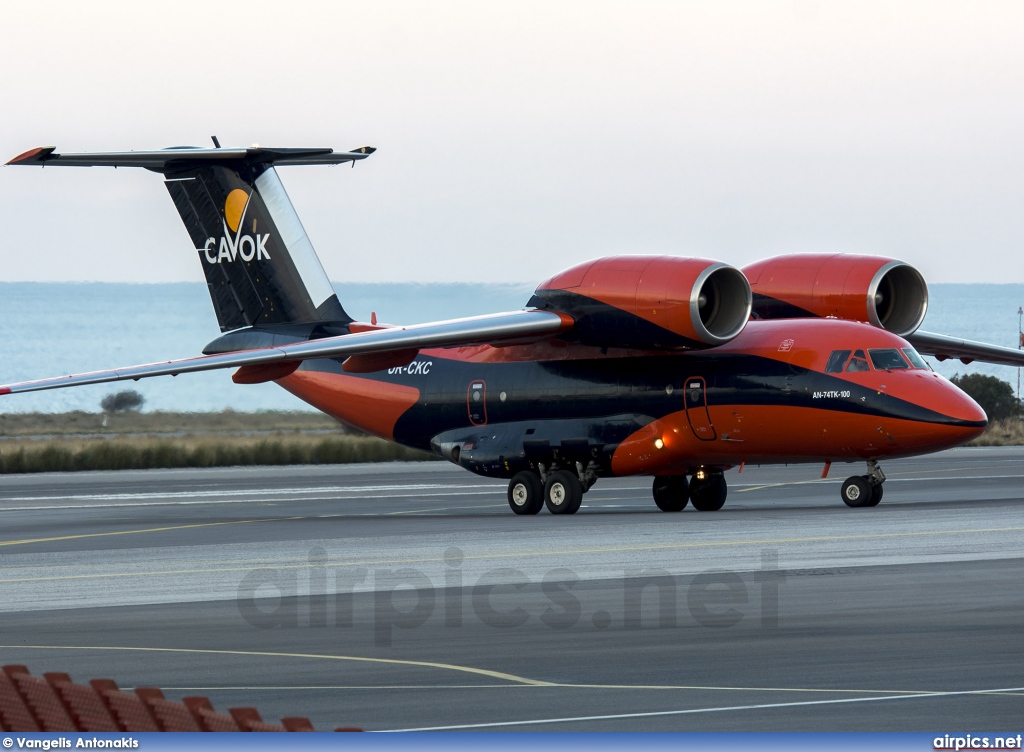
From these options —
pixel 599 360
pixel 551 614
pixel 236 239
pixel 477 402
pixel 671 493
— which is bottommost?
pixel 671 493

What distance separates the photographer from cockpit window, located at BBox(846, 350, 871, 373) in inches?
1035

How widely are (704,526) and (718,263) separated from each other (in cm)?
520

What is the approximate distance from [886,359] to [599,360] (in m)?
5.42

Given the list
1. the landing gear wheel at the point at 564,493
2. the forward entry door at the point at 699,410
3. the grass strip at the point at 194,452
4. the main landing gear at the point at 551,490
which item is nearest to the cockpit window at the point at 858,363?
the forward entry door at the point at 699,410

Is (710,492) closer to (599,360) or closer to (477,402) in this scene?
(599,360)

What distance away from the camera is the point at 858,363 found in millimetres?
26328

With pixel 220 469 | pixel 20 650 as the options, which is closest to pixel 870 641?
pixel 20 650

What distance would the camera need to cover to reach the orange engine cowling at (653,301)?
26.6 metres

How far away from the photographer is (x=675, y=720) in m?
9.41

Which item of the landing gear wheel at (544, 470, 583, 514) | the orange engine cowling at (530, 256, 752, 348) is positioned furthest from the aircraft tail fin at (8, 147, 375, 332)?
the orange engine cowling at (530, 256, 752, 348)

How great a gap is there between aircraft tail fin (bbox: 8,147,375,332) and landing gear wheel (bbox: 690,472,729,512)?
9.02 meters

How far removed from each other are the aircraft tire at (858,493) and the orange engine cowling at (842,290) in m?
3.24

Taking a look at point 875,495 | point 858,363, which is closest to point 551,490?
point 875,495

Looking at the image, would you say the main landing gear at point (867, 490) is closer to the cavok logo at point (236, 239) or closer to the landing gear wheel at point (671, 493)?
the landing gear wheel at point (671, 493)
